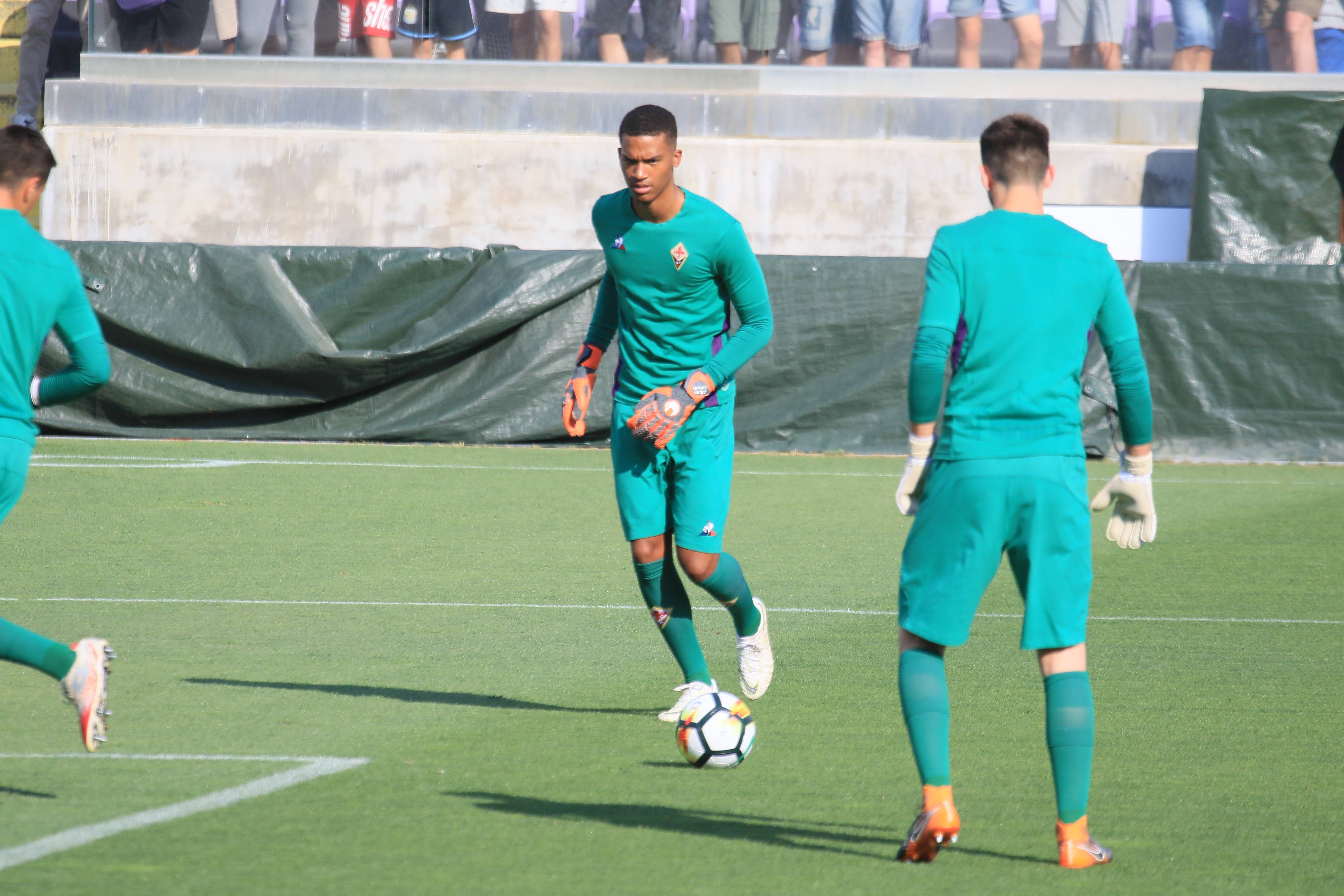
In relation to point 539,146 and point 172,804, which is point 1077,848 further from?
point 539,146

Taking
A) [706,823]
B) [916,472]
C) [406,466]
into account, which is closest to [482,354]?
[406,466]

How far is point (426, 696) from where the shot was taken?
20.4 feet

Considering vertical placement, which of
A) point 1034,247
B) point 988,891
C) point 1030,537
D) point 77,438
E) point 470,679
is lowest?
point 77,438

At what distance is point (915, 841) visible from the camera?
410cm

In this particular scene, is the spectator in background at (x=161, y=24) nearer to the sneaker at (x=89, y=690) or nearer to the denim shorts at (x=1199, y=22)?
the denim shorts at (x=1199, y=22)

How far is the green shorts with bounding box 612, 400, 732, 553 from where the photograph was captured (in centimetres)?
578

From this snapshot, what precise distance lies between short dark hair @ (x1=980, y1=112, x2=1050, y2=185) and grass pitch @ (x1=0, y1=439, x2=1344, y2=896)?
71.1 inches

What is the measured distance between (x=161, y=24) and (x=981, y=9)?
1052 cm

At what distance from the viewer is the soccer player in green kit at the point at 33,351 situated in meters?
4.68

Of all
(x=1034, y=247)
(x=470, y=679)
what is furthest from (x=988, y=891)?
(x=470, y=679)

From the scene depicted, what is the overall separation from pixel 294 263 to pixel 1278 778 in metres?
12.3

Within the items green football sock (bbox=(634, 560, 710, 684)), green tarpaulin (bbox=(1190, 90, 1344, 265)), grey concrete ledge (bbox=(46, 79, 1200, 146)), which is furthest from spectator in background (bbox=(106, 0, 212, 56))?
green football sock (bbox=(634, 560, 710, 684))

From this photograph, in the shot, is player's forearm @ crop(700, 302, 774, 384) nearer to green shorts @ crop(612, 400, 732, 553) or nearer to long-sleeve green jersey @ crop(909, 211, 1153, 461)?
green shorts @ crop(612, 400, 732, 553)

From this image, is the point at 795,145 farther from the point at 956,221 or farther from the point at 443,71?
the point at 443,71
